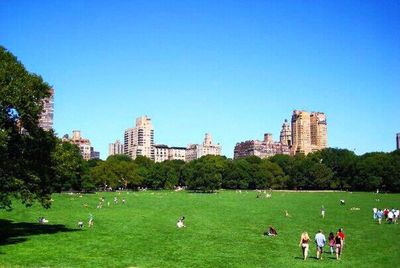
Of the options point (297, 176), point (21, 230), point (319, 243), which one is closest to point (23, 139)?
point (21, 230)

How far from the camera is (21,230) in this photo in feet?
165

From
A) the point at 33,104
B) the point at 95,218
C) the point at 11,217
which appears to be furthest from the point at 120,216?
the point at 33,104

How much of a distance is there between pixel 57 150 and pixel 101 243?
1146cm

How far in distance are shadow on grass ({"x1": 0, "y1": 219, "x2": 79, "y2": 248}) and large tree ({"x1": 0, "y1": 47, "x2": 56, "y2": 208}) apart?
10.6 feet

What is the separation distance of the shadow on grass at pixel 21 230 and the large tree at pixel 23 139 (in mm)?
3221

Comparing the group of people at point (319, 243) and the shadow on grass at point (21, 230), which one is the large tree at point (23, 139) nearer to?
the shadow on grass at point (21, 230)

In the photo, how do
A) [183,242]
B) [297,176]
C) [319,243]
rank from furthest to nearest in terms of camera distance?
[297,176] < [183,242] < [319,243]

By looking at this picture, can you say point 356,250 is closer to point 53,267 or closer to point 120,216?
point 53,267

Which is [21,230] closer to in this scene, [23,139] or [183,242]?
[23,139]

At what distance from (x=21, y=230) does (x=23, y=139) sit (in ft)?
35.6

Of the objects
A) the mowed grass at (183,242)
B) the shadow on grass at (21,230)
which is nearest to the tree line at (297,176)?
the shadow on grass at (21,230)

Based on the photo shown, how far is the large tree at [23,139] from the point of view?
4206 centimetres

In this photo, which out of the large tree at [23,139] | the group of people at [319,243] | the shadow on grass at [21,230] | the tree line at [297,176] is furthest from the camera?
the tree line at [297,176]

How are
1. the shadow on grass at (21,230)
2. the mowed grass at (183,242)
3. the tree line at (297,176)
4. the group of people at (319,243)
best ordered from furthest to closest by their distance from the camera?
the tree line at (297,176) < the shadow on grass at (21,230) < the group of people at (319,243) < the mowed grass at (183,242)
